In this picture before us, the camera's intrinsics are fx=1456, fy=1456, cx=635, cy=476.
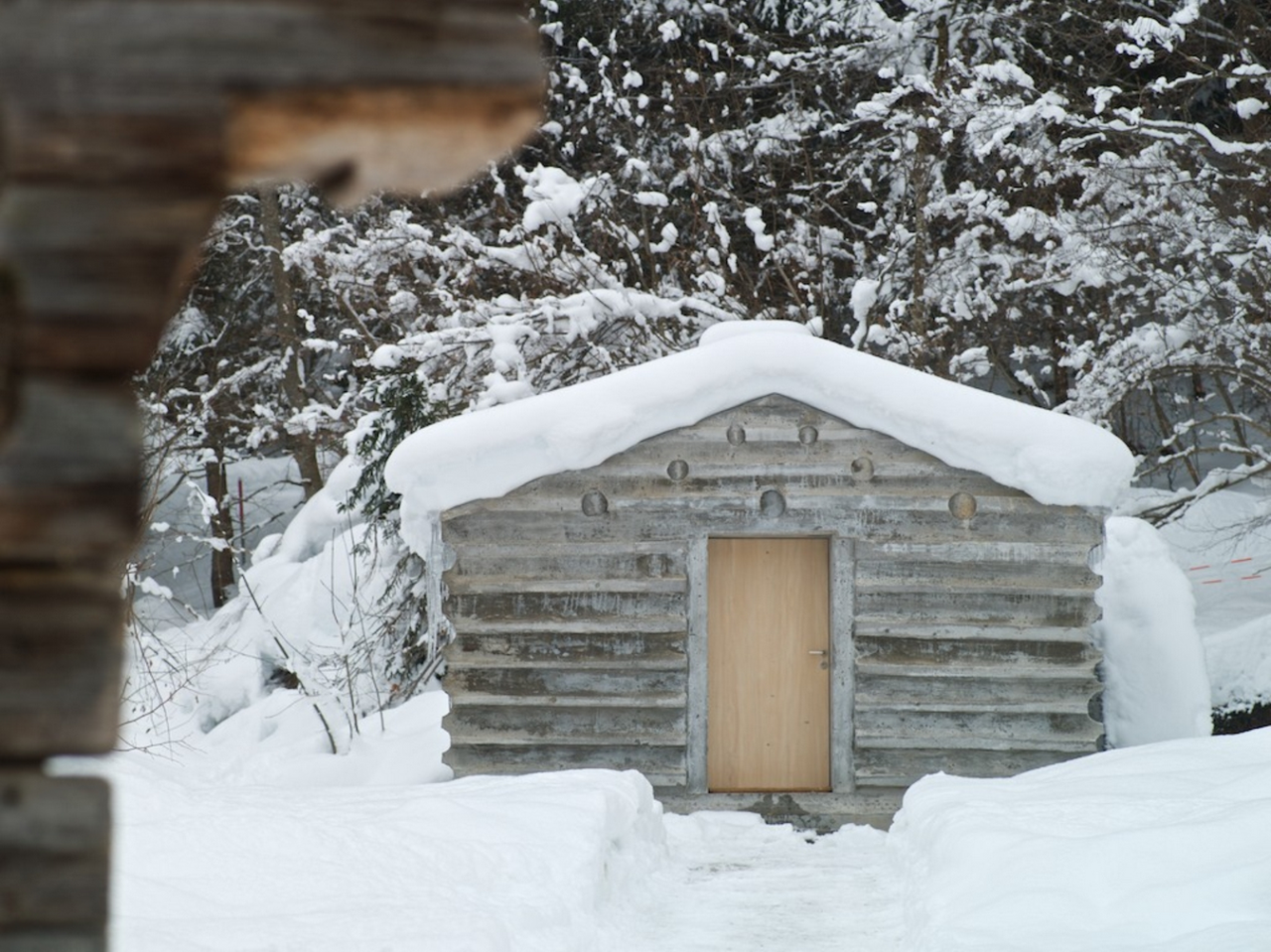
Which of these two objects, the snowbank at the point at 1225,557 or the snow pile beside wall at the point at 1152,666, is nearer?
the snow pile beside wall at the point at 1152,666

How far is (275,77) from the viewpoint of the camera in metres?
1.24

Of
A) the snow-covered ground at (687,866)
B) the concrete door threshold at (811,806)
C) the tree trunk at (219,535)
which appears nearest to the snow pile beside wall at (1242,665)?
the snow-covered ground at (687,866)

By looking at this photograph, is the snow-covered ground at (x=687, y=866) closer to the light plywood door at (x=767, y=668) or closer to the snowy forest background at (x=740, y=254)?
the light plywood door at (x=767, y=668)

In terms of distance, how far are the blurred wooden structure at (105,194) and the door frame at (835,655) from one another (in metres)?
9.53

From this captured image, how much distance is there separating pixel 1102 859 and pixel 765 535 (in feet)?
16.5

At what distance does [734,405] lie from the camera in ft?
35.3


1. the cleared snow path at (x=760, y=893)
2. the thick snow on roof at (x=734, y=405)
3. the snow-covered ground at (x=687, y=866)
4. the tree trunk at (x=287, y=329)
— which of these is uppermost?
the tree trunk at (x=287, y=329)

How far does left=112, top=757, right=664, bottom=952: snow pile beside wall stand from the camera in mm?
5336

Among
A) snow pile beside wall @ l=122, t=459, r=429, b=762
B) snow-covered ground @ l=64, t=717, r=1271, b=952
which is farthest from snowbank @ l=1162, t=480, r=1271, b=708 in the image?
snow pile beside wall @ l=122, t=459, r=429, b=762

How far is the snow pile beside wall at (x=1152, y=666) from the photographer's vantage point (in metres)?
11.4

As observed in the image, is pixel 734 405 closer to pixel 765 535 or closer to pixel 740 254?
pixel 765 535

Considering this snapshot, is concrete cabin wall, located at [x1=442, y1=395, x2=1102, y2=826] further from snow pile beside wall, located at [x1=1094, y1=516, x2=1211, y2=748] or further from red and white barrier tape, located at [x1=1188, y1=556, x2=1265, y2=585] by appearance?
red and white barrier tape, located at [x1=1188, y1=556, x2=1265, y2=585]

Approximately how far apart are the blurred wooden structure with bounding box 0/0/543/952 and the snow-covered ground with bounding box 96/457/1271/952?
9.76 ft

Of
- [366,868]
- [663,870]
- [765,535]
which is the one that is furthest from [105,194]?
[765,535]
